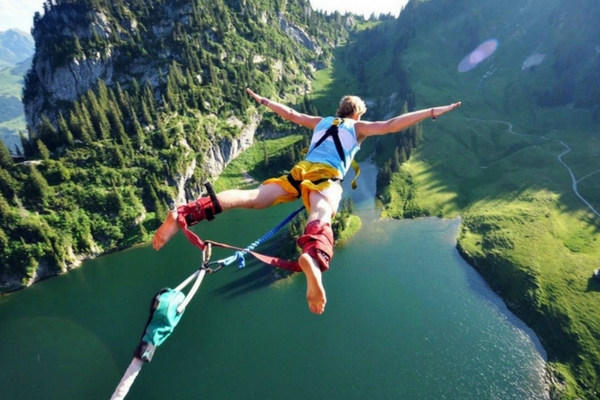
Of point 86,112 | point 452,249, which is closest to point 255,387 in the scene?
point 452,249

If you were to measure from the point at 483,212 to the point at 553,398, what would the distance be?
116 ft

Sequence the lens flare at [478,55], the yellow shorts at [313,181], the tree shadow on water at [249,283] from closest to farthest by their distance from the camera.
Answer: the yellow shorts at [313,181] → the tree shadow on water at [249,283] → the lens flare at [478,55]

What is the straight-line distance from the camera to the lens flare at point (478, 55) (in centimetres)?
13612

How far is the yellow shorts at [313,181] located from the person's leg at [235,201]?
17 centimetres

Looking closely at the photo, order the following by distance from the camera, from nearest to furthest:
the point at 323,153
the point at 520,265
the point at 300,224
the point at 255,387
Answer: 1. the point at 323,153
2. the point at 255,387
3. the point at 520,265
4. the point at 300,224

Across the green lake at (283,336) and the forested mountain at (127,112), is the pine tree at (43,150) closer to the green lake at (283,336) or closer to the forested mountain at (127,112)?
the forested mountain at (127,112)

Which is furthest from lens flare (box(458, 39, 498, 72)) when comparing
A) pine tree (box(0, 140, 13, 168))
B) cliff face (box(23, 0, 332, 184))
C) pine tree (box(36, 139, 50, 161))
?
pine tree (box(0, 140, 13, 168))

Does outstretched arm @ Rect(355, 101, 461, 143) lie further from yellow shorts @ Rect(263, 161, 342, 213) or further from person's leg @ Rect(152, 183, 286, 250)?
person's leg @ Rect(152, 183, 286, 250)

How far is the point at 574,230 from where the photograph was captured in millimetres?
54719

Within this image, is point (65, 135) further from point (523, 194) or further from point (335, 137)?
point (523, 194)

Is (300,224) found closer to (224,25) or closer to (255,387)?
(255,387)

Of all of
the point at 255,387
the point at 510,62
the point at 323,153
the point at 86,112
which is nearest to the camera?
the point at 323,153

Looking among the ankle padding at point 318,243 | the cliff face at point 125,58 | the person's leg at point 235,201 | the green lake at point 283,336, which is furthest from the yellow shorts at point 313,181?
the cliff face at point 125,58

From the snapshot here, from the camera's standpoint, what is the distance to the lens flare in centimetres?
13612
